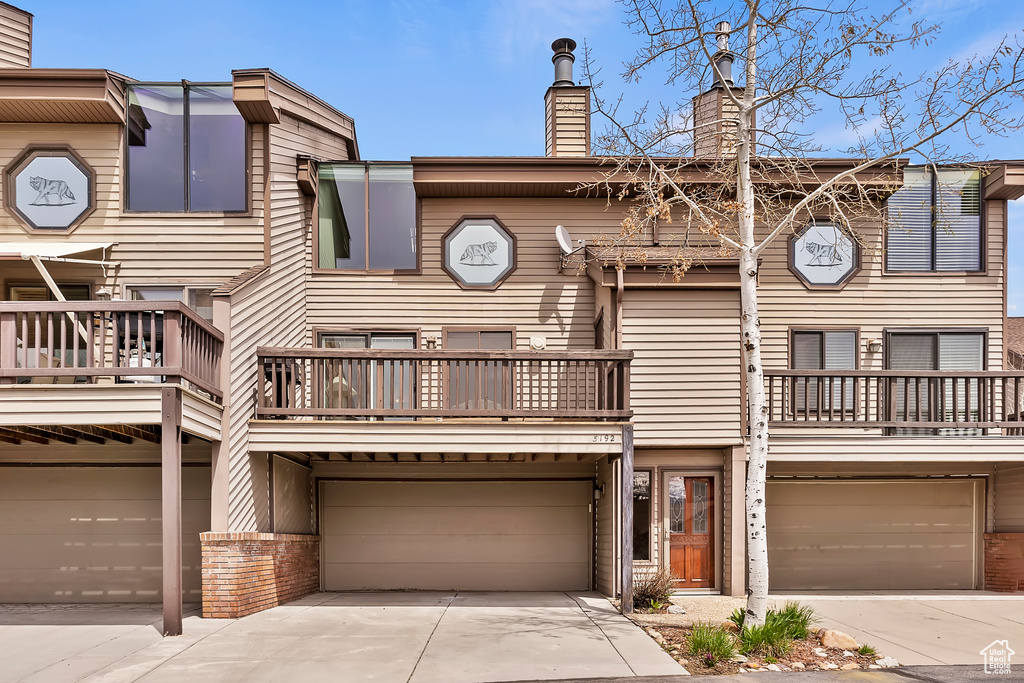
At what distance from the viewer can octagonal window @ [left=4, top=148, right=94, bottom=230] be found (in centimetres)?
1167

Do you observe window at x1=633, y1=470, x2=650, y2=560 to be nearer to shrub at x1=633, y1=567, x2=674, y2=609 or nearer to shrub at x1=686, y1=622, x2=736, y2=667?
shrub at x1=633, y1=567, x2=674, y2=609

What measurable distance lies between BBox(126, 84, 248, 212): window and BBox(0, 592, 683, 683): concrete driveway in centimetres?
606

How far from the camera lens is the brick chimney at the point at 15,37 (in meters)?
12.7

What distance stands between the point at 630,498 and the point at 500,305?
4.19 metres

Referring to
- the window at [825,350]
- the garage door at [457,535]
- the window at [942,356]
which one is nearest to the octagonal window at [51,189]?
the garage door at [457,535]

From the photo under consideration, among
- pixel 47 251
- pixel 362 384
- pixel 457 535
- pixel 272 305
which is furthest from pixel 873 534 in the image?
pixel 47 251

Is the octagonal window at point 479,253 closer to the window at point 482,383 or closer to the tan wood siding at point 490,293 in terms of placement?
the tan wood siding at point 490,293

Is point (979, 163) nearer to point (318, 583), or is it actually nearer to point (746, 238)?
point (746, 238)

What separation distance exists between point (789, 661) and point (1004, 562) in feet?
24.4

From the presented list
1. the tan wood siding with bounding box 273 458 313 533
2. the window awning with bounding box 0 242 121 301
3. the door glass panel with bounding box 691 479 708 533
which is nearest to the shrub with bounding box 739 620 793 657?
the door glass panel with bounding box 691 479 708 533

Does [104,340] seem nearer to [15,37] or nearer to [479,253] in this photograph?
[479,253]

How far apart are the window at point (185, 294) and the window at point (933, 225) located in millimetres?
11223

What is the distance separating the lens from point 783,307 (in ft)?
42.5

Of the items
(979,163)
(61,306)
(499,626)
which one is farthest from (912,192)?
(61,306)
